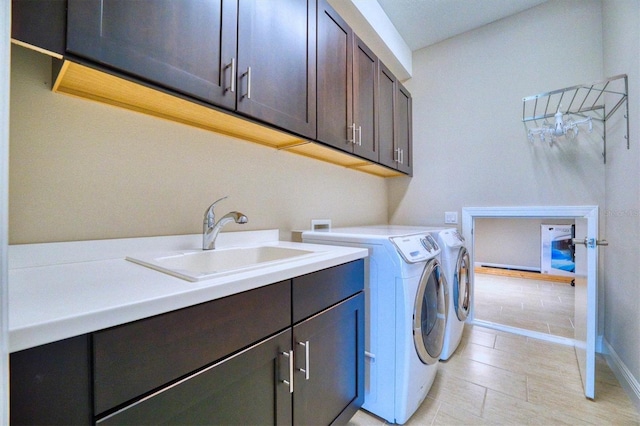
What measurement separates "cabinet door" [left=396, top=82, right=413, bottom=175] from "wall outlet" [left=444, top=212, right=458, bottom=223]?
1.89 feet

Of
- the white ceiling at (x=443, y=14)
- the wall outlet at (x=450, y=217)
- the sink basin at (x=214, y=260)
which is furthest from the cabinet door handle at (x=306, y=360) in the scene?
the white ceiling at (x=443, y=14)

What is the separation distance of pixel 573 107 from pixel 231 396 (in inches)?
120

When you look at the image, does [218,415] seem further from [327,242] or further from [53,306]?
[327,242]

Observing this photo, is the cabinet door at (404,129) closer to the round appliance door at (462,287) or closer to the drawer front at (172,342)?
the round appliance door at (462,287)

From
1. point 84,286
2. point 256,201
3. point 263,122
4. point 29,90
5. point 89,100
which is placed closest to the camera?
point 84,286

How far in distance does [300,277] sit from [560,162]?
249 cm

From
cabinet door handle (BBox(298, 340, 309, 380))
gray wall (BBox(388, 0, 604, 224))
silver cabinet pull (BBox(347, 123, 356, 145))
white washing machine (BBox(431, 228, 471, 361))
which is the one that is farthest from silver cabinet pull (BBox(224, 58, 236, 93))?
gray wall (BBox(388, 0, 604, 224))

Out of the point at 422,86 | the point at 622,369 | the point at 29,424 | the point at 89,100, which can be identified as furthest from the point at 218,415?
the point at 422,86

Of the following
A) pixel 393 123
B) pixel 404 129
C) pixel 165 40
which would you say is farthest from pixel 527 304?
pixel 165 40

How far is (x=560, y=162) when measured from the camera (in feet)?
7.09

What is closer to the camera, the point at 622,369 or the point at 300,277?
the point at 300,277

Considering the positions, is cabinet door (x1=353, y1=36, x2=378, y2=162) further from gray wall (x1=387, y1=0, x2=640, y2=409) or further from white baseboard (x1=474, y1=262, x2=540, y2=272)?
white baseboard (x1=474, y1=262, x2=540, y2=272)

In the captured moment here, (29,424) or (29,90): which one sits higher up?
(29,90)

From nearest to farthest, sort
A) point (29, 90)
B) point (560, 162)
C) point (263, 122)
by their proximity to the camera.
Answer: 1. point (29, 90)
2. point (263, 122)
3. point (560, 162)
